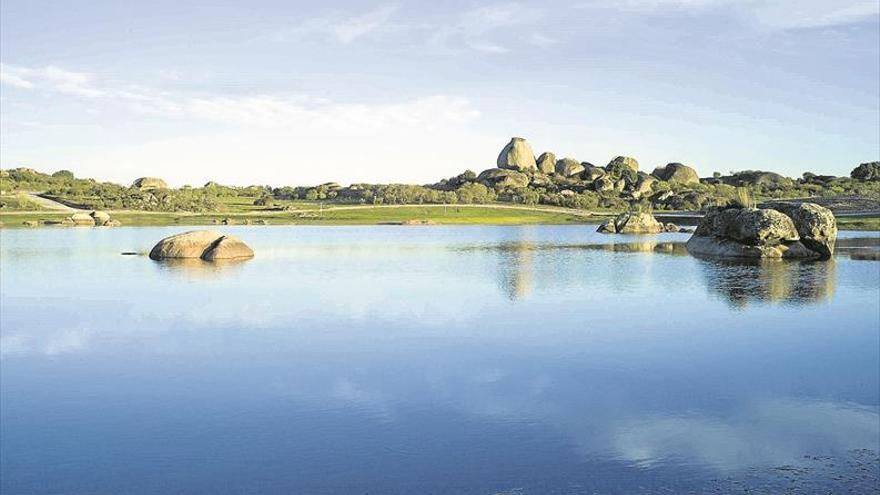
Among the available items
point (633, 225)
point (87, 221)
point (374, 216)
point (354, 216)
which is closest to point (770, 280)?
point (633, 225)

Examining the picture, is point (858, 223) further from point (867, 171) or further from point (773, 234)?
point (867, 171)

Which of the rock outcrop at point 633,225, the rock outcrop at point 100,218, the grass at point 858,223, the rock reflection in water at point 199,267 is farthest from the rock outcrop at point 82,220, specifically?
the grass at point 858,223

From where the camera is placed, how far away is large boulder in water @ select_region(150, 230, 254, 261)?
135 feet

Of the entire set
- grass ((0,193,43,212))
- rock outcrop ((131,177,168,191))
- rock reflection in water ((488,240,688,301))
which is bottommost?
rock reflection in water ((488,240,688,301))

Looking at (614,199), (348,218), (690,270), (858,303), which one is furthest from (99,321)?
(614,199)

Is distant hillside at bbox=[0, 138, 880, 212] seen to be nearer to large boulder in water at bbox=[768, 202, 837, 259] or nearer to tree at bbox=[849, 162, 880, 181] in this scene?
tree at bbox=[849, 162, 880, 181]

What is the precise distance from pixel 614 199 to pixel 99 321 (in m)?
147

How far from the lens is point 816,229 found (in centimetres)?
4534

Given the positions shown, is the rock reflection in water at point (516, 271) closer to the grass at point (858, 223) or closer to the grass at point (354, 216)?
the grass at point (858, 223)

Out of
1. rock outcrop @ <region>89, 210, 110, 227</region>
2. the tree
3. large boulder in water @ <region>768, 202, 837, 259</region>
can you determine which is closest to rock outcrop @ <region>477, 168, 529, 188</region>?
the tree

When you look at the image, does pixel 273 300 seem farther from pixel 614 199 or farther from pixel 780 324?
pixel 614 199

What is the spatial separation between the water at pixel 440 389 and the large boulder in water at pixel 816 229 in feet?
60.6

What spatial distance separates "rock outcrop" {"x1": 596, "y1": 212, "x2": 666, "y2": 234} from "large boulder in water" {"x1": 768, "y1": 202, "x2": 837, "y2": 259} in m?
36.3

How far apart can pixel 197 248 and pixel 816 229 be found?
112 feet
